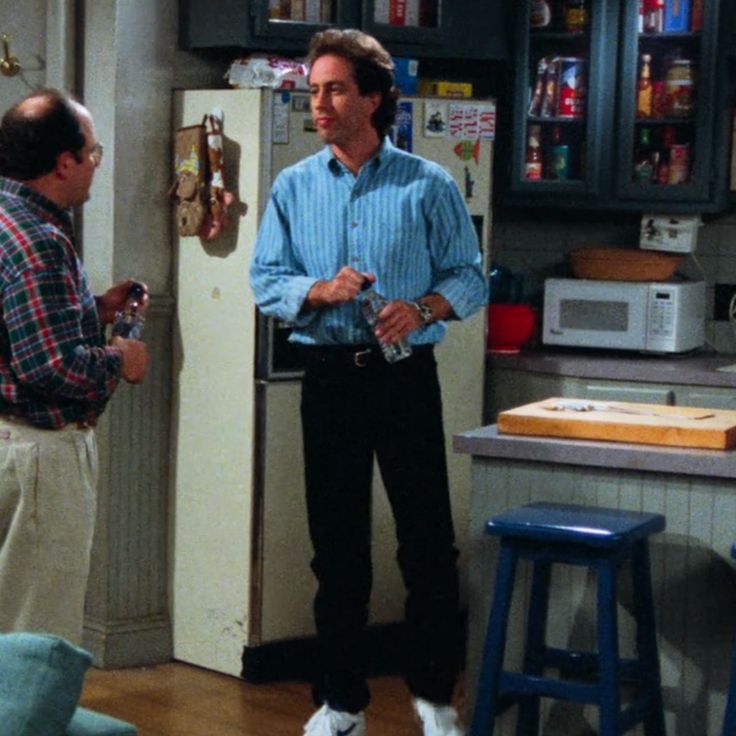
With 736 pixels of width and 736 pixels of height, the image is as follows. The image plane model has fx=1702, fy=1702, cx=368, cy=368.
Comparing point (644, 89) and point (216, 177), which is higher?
point (644, 89)

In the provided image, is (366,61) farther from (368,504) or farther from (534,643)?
(534,643)

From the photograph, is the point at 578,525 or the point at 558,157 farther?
the point at 558,157

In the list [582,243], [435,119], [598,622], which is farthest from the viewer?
[582,243]

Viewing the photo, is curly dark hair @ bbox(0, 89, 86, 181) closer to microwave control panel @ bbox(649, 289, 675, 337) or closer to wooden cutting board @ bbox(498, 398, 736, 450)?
wooden cutting board @ bbox(498, 398, 736, 450)

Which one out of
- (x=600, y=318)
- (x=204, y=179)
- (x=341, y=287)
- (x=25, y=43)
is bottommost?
(x=600, y=318)

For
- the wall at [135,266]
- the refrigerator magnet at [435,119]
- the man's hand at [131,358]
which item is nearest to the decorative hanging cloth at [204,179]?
the wall at [135,266]

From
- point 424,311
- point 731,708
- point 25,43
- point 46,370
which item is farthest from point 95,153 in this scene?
point 25,43

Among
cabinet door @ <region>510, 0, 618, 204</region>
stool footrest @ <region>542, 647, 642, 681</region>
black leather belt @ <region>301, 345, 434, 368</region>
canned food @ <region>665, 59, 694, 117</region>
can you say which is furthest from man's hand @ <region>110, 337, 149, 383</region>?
canned food @ <region>665, 59, 694, 117</region>

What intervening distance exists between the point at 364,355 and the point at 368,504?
0.37 m

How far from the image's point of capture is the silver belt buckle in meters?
3.86

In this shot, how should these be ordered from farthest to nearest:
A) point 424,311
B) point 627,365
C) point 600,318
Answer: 1. point 600,318
2. point 627,365
3. point 424,311

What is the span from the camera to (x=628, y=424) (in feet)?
11.5

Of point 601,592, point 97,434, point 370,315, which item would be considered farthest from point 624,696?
point 97,434

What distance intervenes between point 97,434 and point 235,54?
116cm
